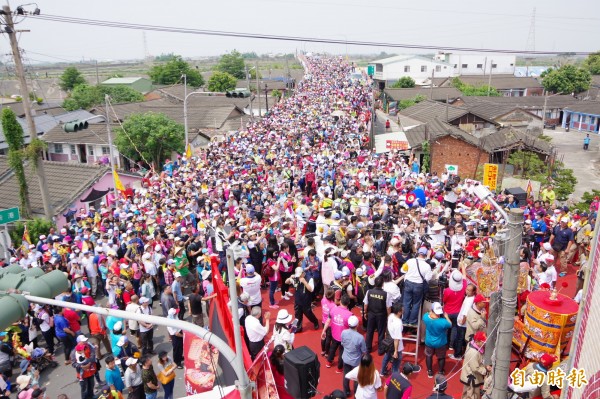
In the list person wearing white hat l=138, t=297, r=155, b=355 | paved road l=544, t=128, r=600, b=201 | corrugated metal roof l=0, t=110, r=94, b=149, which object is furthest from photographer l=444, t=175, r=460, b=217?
corrugated metal roof l=0, t=110, r=94, b=149

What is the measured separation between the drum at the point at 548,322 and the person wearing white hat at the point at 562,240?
4.66m

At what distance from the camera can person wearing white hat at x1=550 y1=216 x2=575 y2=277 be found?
38.1 feet

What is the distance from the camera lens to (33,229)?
17.8 m

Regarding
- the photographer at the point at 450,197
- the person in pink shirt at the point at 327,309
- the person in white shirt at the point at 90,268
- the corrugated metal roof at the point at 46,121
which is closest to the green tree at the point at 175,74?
the corrugated metal roof at the point at 46,121

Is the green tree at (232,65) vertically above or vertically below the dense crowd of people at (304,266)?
above

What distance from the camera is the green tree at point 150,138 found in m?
31.0

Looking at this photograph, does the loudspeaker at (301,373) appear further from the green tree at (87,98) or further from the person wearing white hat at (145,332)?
the green tree at (87,98)

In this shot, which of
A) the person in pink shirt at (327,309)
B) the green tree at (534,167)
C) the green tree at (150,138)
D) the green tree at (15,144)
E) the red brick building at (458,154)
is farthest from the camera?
the green tree at (150,138)

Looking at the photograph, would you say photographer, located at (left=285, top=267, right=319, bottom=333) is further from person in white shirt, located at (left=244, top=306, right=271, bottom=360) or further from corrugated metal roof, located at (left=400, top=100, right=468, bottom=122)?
corrugated metal roof, located at (left=400, top=100, right=468, bottom=122)

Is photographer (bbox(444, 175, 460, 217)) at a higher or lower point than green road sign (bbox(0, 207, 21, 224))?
lower

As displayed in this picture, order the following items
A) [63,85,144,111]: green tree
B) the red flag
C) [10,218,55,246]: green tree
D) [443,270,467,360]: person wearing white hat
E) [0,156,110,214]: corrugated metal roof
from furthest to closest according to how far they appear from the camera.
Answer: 1. [63,85,144,111]: green tree
2. [0,156,110,214]: corrugated metal roof
3. [10,218,55,246]: green tree
4. [443,270,467,360]: person wearing white hat
5. the red flag

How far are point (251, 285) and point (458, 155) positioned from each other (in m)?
20.6

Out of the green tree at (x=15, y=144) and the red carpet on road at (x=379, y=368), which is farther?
the green tree at (x=15, y=144)

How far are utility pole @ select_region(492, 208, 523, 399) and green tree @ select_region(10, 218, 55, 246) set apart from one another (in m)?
→ 17.4
